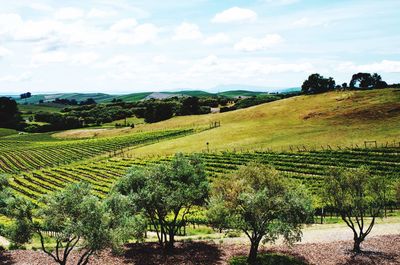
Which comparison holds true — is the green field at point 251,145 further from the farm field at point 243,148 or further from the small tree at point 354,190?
the small tree at point 354,190

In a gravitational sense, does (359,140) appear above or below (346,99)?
below

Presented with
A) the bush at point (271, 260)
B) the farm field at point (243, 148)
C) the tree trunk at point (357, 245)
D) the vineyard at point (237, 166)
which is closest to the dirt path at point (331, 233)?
the farm field at point (243, 148)

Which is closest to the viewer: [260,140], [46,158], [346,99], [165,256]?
[165,256]

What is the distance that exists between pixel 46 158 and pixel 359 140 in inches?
3901

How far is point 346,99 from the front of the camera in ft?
552

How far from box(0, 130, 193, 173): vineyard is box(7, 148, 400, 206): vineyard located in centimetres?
1317

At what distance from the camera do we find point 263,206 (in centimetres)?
3625

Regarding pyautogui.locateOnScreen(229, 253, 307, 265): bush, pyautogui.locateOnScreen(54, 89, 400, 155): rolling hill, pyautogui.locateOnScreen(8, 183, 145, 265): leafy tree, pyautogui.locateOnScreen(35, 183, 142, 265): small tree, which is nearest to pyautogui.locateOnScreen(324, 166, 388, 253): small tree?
pyautogui.locateOnScreen(229, 253, 307, 265): bush

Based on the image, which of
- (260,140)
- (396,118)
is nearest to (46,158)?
(260,140)

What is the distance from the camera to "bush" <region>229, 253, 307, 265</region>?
38094 mm

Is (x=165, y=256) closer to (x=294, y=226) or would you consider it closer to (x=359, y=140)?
(x=294, y=226)

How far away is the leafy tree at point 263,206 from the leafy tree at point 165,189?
3840 mm

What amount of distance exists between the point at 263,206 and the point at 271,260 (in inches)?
252

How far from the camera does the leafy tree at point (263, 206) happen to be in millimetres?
36219
